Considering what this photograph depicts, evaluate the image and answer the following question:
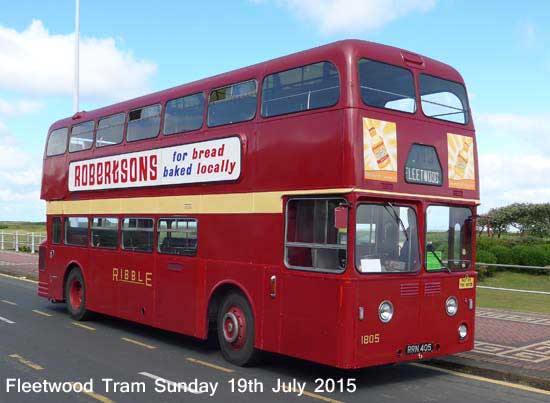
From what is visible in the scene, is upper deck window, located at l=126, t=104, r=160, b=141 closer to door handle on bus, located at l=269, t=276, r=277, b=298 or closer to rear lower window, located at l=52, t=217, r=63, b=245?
rear lower window, located at l=52, t=217, r=63, b=245

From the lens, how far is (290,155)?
8.51 meters

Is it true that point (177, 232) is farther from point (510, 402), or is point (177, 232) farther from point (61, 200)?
point (510, 402)

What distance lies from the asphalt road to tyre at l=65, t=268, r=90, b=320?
5.00 feet

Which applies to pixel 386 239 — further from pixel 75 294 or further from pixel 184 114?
pixel 75 294

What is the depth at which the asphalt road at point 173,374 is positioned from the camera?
7602mm

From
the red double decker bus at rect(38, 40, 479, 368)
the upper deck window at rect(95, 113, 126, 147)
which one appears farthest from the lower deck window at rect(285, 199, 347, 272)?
the upper deck window at rect(95, 113, 126, 147)

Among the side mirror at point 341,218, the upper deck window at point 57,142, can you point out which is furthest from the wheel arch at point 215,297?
the upper deck window at point 57,142

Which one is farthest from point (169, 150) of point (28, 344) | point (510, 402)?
point (510, 402)

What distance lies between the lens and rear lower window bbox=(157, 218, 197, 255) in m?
10.4

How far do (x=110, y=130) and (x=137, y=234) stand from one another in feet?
7.90

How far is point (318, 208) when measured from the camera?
320 inches

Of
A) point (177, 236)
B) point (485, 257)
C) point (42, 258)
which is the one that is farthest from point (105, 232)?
point (485, 257)

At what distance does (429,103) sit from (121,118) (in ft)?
20.9

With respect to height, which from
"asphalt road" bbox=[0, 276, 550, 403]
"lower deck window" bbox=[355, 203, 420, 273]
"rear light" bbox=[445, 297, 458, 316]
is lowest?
"asphalt road" bbox=[0, 276, 550, 403]
